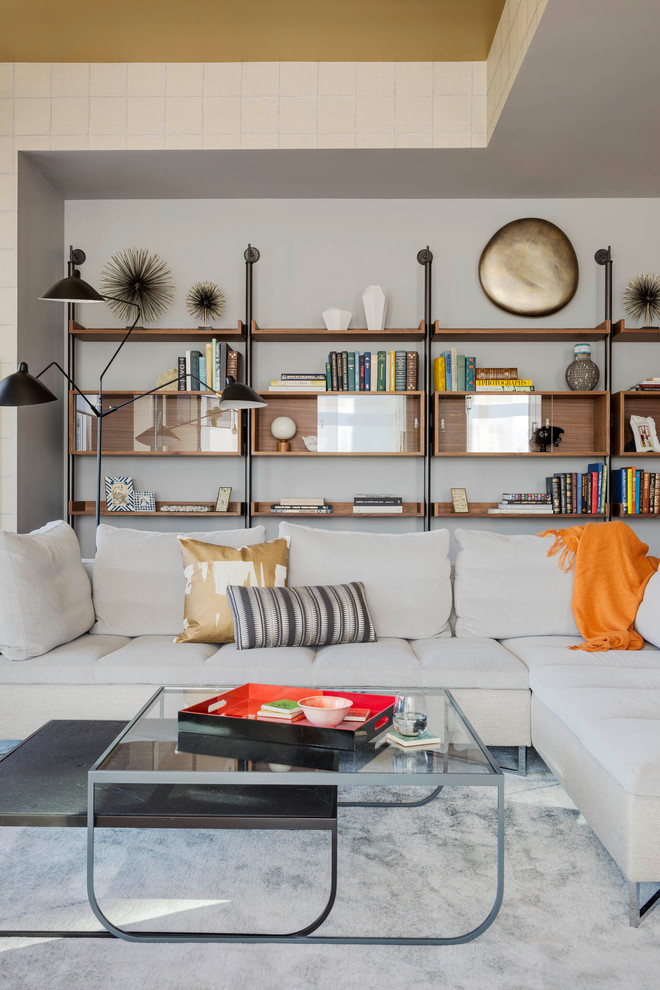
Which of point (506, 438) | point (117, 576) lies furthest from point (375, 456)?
point (117, 576)

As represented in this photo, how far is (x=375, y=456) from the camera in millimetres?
4426

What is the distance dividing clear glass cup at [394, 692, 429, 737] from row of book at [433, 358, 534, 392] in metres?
2.59

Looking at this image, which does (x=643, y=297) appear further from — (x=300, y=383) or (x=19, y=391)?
Result: (x=19, y=391)

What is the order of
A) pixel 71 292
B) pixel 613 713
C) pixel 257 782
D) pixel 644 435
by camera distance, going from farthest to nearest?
pixel 644 435 → pixel 71 292 → pixel 613 713 → pixel 257 782

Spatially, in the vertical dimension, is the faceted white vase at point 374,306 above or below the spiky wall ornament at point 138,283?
below

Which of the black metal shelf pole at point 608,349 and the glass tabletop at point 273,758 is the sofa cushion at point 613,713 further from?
the black metal shelf pole at point 608,349

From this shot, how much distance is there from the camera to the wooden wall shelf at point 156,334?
4371 mm

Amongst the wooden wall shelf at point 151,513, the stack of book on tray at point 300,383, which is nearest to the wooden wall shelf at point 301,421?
the stack of book on tray at point 300,383

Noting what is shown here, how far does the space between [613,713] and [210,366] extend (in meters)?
3.03

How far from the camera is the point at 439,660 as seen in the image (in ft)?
9.02

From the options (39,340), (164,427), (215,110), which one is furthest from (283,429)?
(215,110)

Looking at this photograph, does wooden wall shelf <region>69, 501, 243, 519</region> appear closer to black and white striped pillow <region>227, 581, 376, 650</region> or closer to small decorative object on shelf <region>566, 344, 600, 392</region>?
black and white striped pillow <region>227, 581, 376, 650</region>

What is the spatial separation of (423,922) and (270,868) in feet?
1.44

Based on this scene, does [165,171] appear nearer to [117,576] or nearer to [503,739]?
[117,576]
